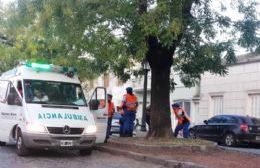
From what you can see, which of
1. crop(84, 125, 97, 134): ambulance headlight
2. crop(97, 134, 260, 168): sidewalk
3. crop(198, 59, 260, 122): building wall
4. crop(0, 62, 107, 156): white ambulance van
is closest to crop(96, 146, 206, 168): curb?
crop(97, 134, 260, 168): sidewalk

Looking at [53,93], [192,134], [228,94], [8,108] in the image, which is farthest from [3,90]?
[228,94]

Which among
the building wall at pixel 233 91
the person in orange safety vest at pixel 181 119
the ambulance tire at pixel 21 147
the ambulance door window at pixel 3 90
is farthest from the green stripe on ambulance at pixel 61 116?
the building wall at pixel 233 91

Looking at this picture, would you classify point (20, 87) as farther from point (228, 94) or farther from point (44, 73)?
point (228, 94)

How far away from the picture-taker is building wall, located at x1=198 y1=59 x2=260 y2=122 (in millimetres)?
26669

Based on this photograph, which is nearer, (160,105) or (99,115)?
(99,115)

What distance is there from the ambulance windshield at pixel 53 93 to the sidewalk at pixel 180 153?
189 centimetres

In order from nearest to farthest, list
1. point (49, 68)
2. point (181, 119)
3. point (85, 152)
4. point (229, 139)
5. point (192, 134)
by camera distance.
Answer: point (85, 152), point (49, 68), point (181, 119), point (229, 139), point (192, 134)

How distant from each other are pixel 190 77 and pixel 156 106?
2.79 meters

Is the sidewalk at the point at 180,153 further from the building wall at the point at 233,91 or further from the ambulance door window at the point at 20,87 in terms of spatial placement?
the building wall at the point at 233,91

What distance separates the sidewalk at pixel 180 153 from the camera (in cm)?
1192

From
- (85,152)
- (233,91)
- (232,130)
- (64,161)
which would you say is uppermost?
(233,91)

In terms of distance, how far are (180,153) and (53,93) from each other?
12.6 ft

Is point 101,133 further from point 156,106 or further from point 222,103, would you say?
point 222,103

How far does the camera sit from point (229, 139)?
21219mm
